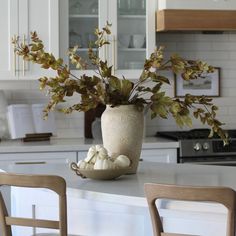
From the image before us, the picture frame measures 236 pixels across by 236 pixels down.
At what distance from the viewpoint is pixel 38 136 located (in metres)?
4.73

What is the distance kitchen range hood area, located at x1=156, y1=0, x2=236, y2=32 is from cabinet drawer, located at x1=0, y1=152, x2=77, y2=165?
4.11 feet

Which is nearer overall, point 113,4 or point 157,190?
point 157,190

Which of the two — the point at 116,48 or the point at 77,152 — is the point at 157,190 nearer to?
the point at 77,152

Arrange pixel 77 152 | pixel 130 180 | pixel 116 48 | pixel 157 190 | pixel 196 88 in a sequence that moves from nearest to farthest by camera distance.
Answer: pixel 157 190
pixel 130 180
pixel 77 152
pixel 116 48
pixel 196 88

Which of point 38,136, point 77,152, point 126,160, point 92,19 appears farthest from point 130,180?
point 92,19

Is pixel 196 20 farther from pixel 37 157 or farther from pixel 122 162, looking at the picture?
pixel 122 162

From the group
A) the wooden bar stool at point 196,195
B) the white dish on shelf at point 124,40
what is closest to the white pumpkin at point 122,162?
the wooden bar stool at point 196,195

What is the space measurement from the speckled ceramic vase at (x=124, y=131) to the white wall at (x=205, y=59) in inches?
87.3

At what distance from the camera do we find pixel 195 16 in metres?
4.80

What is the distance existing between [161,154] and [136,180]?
1871 millimetres

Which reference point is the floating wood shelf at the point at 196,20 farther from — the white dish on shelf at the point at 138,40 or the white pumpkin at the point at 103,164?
the white pumpkin at the point at 103,164

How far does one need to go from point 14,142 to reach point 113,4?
4.39ft

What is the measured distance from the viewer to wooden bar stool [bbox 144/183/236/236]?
2020 mm

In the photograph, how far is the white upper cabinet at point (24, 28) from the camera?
4.61 m
